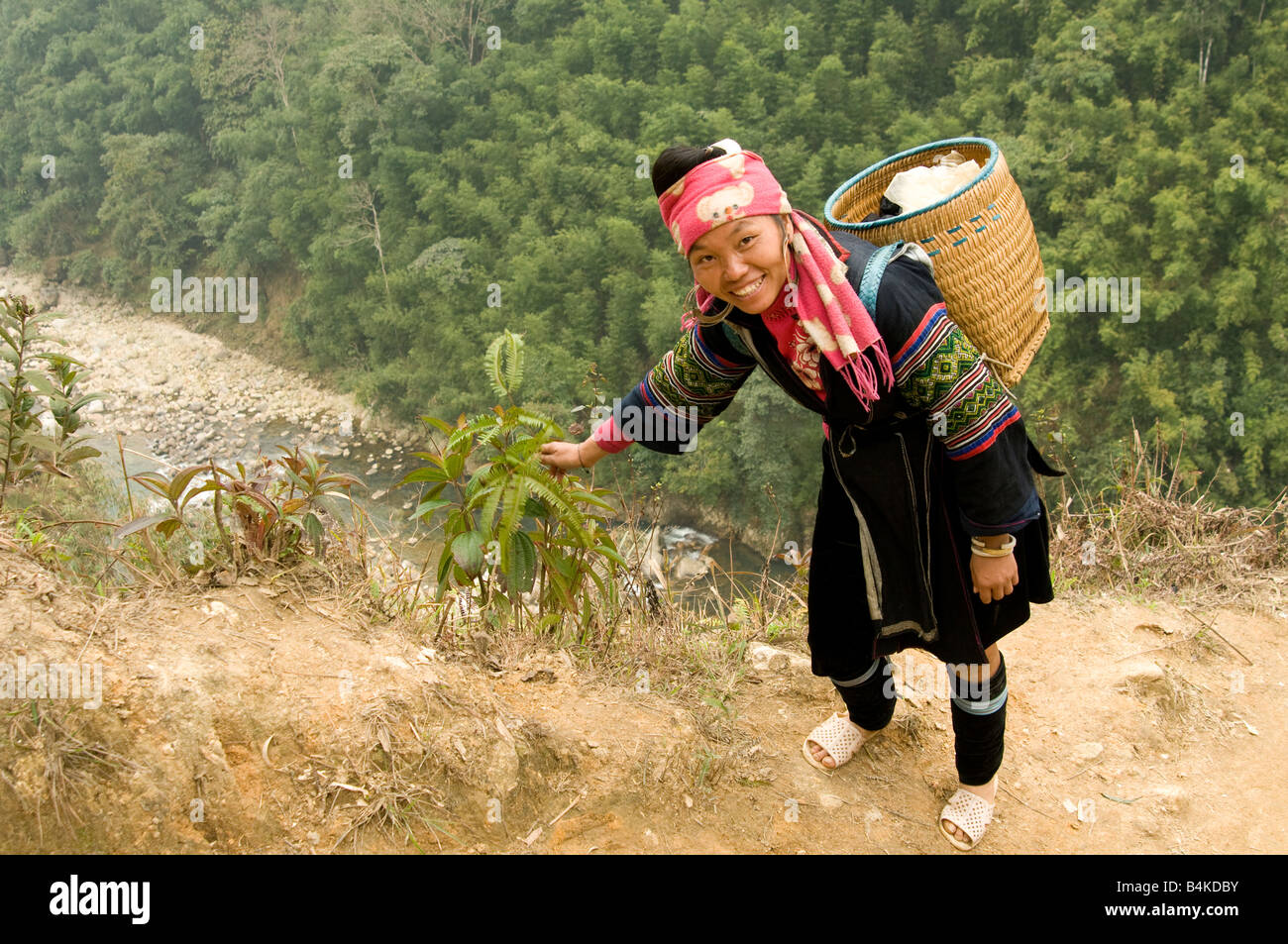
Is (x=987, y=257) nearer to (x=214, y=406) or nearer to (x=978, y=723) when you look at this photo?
(x=978, y=723)

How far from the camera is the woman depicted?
1.40 m

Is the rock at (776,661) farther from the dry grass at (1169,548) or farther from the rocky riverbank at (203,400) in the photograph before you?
the rocky riverbank at (203,400)

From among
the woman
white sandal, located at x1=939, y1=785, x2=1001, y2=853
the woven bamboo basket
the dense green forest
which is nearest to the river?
the dense green forest

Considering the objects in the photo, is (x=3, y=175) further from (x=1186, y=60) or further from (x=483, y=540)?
(x=483, y=540)

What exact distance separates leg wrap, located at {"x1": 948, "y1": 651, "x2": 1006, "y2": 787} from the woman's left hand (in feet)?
0.76

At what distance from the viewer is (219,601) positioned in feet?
5.49

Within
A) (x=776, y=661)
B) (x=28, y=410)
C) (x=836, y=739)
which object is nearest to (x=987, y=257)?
(x=836, y=739)

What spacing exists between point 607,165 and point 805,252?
72.3 feet

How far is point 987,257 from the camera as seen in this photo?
1444 millimetres

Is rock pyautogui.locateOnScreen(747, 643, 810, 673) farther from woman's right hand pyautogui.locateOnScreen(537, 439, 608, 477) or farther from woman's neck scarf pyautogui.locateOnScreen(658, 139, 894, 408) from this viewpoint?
woman's neck scarf pyautogui.locateOnScreen(658, 139, 894, 408)

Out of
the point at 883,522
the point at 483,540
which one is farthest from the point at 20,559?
the point at 883,522

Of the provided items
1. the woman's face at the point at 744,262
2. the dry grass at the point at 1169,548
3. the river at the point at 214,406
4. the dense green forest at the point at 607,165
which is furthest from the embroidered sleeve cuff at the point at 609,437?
the river at the point at 214,406

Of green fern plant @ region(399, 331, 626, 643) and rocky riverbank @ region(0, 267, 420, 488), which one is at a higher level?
green fern plant @ region(399, 331, 626, 643)

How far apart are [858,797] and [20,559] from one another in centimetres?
163
